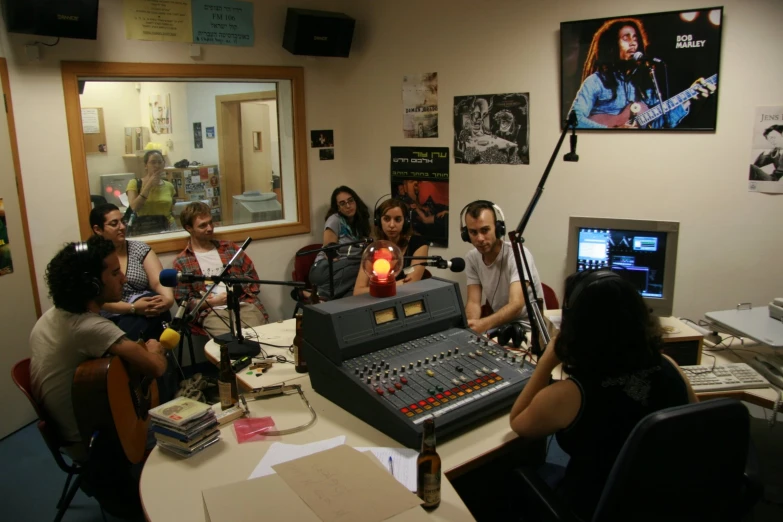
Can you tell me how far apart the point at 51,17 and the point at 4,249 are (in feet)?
4.27

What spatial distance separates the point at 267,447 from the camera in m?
1.67

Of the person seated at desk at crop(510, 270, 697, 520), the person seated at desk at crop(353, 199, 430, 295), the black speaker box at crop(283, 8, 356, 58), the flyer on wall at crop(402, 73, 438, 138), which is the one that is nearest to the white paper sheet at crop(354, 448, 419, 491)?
the person seated at desk at crop(510, 270, 697, 520)

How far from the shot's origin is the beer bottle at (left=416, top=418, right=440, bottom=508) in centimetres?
139

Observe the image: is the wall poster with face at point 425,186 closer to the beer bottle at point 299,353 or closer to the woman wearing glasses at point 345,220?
the woman wearing glasses at point 345,220

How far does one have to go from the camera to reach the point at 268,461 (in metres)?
1.59

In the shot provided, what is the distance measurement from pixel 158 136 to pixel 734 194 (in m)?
3.76

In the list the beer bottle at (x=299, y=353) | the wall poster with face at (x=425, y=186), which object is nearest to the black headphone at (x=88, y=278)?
the beer bottle at (x=299, y=353)

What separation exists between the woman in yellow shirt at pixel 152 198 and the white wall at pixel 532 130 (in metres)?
0.24

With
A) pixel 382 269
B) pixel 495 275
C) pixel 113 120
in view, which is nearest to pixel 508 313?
pixel 495 275

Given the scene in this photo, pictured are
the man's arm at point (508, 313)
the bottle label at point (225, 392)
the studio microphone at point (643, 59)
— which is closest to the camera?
the bottle label at point (225, 392)

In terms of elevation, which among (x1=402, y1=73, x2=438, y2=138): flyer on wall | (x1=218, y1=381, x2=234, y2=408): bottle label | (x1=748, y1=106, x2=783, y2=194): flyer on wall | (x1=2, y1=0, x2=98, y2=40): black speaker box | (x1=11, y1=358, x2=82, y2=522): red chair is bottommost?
(x1=11, y1=358, x2=82, y2=522): red chair

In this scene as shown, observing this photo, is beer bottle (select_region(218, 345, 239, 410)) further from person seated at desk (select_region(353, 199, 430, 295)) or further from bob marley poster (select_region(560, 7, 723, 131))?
bob marley poster (select_region(560, 7, 723, 131))

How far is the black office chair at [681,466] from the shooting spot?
4.19 feet

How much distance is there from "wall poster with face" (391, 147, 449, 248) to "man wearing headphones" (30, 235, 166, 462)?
7.86 feet
